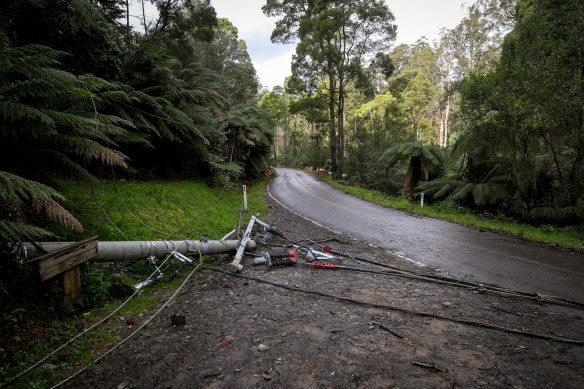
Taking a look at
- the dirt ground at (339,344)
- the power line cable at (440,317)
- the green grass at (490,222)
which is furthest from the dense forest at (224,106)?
the power line cable at (440,317)

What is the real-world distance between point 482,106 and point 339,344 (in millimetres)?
10362

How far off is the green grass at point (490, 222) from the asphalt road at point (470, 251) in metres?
0.67

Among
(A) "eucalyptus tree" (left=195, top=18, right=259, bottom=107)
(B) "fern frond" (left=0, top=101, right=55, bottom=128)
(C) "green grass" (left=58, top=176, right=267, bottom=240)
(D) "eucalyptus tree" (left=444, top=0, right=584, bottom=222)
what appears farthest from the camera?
(A) "eucalyptus tree" (left=195, top=18, right=259, bottom=107)

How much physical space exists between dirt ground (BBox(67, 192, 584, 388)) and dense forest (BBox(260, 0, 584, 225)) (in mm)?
7447

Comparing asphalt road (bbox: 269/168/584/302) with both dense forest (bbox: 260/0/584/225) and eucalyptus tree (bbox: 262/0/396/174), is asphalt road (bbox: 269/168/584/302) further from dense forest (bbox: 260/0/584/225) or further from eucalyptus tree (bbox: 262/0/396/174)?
eucalyptus tree (bbox: 262/0/396/174)

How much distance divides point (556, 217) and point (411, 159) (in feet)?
22.1

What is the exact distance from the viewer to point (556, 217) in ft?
30.0

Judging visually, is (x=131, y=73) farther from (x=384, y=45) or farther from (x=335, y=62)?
(x=384, y=45)

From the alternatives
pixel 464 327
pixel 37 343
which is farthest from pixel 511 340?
pixel 37 343

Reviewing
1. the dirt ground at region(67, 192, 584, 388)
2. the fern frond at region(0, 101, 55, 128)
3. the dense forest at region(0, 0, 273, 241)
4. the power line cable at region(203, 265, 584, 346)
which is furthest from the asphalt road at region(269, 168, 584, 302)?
the fern frond at region(0, 101, 55, 128)

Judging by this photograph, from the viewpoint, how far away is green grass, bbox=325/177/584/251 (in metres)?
7.74

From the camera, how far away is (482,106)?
9875 millimetres

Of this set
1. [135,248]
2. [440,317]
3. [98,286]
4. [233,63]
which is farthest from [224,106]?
[233,63]

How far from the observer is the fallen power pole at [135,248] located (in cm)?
312
